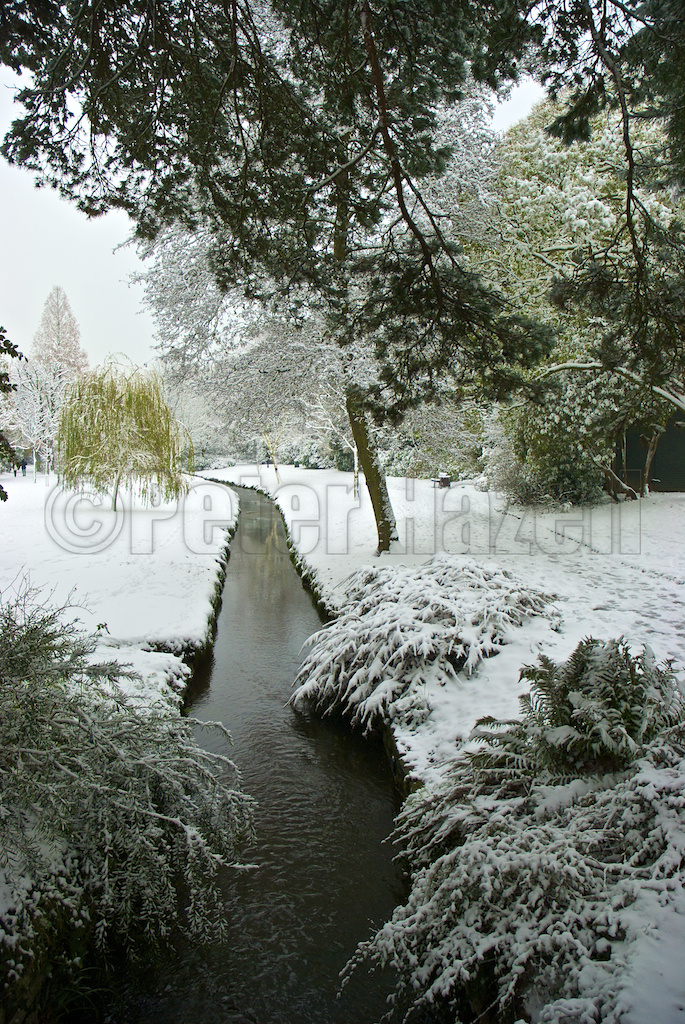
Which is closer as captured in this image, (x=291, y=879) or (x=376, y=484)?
(x=291, y=879)

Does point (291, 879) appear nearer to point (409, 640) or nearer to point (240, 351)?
point (409, 640)

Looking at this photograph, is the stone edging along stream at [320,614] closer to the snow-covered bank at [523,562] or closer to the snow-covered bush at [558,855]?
the snow-covered bank at [523,562]

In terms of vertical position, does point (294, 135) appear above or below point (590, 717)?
above

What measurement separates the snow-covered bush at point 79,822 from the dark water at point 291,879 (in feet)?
0.84

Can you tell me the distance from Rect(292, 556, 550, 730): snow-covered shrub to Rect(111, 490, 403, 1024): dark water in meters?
0.45

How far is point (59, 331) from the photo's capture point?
3875cm

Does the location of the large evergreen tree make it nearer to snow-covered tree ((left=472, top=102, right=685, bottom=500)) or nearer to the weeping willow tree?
snow-covered tree ((left=472, top=102, right=685, bottom=500))

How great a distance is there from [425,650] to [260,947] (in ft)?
8.78

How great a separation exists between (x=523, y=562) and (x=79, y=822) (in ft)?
27.5

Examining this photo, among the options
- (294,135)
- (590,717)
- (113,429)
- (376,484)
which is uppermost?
(294,135)

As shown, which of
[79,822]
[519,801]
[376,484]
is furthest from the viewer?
[376,484]

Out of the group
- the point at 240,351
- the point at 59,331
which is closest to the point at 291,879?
the point at 240,351

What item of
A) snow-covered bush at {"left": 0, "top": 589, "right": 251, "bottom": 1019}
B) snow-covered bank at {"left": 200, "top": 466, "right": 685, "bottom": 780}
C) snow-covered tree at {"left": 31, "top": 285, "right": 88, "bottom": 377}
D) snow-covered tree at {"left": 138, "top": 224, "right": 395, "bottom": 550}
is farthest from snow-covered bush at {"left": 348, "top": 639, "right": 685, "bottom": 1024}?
Answer: snow-covered tree at {"left": 31, "top": 285, "right": 88, "bottom": 377}

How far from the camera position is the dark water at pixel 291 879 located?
2.97 metres
